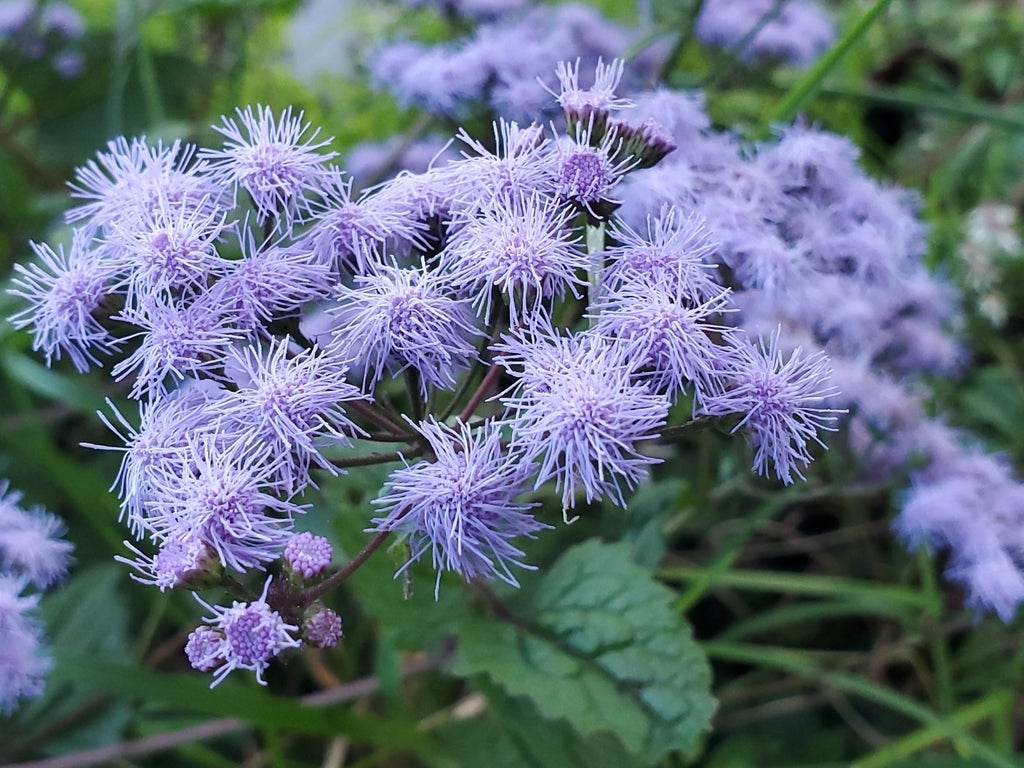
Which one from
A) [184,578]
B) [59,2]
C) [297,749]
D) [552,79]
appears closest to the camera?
[184,578]

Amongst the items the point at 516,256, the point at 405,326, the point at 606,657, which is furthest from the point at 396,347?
the point at 606,657

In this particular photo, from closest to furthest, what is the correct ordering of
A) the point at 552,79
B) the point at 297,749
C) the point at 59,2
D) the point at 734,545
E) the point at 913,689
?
the point at 734,545 < the point at 552,79 < the point at 297,749 < the point at 913,689 < the point at 59,2

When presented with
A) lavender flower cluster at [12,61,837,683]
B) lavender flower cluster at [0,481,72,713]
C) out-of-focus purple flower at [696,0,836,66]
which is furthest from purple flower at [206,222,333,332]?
out-of-focus purple flower at [696,0,836,66]

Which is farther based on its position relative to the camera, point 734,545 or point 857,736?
point 857,736

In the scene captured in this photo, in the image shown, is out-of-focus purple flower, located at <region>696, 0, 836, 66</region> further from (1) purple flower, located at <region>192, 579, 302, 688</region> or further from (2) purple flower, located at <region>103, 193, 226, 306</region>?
(1) purple flower, located at <region>192, 579, 302, 688</region>

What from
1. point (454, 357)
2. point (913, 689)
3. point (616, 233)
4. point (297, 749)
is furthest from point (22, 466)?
point (913, 689)

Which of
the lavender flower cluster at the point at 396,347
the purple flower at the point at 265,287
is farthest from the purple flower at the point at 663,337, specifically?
the purple flower at the point at 265,287

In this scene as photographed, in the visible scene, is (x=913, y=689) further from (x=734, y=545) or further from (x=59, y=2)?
(x=59, y=2)

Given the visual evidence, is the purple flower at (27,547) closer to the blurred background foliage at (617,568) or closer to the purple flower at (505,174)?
the blurred background foliage at (617,568)
